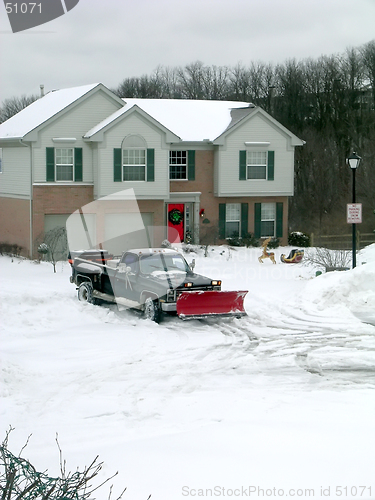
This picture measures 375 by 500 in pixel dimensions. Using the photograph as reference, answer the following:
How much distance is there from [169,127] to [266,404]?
24127 millimetres

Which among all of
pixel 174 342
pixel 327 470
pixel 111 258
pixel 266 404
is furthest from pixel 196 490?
pixel 111 258

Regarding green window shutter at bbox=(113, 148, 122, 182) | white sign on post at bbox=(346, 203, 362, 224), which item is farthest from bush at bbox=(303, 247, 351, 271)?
green window shutter at bbox=(113, 148, 122, 182)

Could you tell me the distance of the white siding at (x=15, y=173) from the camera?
2882 centimetres

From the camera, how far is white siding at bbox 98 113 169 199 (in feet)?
95.3

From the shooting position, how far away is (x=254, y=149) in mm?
33000

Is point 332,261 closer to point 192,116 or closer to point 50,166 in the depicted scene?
point 50,166

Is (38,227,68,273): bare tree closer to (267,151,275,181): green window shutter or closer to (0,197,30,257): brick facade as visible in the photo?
(0,197,30,257): brick facade

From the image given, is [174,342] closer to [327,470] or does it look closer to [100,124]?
[327,470]

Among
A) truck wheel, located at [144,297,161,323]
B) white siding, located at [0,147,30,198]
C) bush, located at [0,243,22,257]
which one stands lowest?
truck wheel, located at [144,297,161,323]

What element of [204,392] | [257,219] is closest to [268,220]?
[257,219]

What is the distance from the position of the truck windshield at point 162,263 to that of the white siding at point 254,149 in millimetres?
15532

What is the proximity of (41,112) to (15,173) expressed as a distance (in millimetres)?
3014

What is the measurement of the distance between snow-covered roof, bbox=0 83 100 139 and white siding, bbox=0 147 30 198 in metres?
0.74

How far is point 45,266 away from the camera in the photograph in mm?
25266
